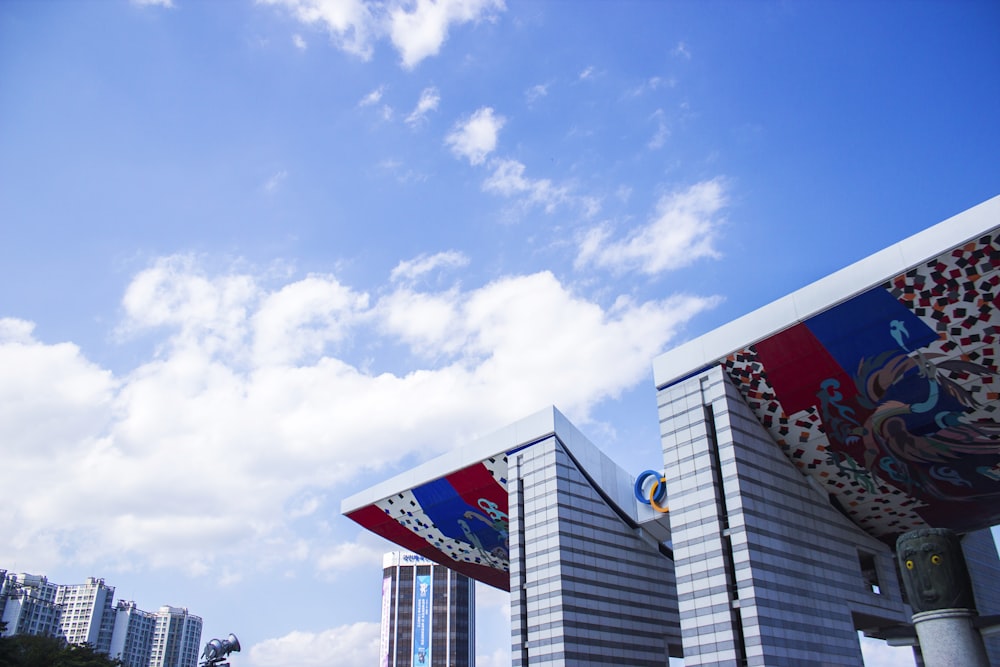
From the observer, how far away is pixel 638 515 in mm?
49250

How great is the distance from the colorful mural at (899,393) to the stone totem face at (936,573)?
13.7 metres

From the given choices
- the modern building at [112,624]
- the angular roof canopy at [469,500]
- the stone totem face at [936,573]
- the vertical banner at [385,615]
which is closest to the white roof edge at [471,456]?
the angular roof canopy at [469,500]

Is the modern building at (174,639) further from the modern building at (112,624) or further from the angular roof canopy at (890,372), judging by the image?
the angular roof canopy at (890,372)

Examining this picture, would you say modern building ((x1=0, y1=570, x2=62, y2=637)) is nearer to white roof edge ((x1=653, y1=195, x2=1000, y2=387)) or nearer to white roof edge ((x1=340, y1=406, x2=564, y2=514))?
white roof edge ((x1=340, y1=406, x2=564, y2=514))

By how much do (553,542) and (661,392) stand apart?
10.6 meters

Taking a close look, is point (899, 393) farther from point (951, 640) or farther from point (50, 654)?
point (50, 654)

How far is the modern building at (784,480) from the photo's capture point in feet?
110

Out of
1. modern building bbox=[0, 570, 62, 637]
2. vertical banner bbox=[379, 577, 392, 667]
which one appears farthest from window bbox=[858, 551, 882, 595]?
modern building bbox=[0, 570, 62, 637]

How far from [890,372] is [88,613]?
12825cm

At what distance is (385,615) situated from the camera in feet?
344

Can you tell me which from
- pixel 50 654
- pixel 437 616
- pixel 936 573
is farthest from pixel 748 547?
pixel 437 616

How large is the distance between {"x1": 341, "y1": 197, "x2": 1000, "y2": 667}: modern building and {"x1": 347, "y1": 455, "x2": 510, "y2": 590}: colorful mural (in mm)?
733

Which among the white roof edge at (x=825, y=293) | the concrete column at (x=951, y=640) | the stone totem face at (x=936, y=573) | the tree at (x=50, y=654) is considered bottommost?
the concrete column at (x=951, y=640)

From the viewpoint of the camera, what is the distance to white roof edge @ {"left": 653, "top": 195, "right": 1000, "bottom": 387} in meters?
30.6
